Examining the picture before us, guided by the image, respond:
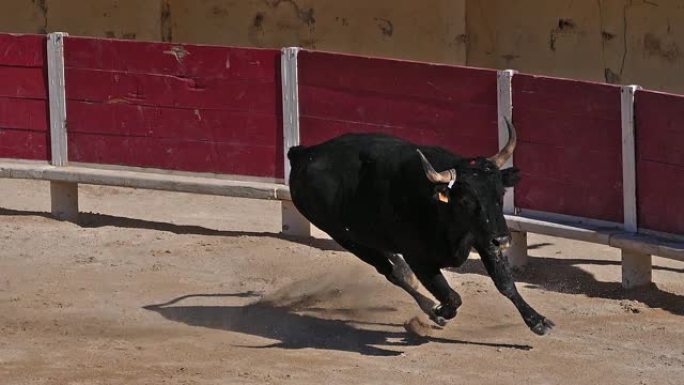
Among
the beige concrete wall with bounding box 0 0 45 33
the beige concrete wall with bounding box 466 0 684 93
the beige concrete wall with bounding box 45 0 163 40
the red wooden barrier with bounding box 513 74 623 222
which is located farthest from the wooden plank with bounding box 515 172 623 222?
the beige concrete wall with bounding box 0 0 45 33

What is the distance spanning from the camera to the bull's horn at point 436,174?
7332 millimetres

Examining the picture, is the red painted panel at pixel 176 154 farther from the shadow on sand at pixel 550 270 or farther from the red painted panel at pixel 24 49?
the red painted panel at pixel 24 49

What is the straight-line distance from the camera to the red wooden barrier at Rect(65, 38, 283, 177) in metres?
10.6

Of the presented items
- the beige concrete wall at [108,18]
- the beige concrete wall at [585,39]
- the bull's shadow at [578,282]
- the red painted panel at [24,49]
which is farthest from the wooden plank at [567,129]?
the beige concrete wall at [108,18]

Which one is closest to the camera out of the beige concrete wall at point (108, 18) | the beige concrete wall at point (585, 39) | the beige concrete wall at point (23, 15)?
the beige concrete wall at point (585, 39)

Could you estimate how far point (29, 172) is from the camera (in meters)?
11.2

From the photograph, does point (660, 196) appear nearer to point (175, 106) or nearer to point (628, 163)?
point (628, 163)

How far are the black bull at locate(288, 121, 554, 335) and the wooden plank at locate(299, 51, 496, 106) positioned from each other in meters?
1.49

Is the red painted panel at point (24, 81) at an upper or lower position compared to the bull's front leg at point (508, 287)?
upper

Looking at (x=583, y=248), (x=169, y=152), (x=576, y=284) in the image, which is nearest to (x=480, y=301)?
(x=576, y=284)

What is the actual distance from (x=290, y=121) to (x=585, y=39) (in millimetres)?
3011

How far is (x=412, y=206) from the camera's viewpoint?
25.5 feet

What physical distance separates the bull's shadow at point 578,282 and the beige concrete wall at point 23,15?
586 cm

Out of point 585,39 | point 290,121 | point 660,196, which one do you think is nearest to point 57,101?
point 290,121
